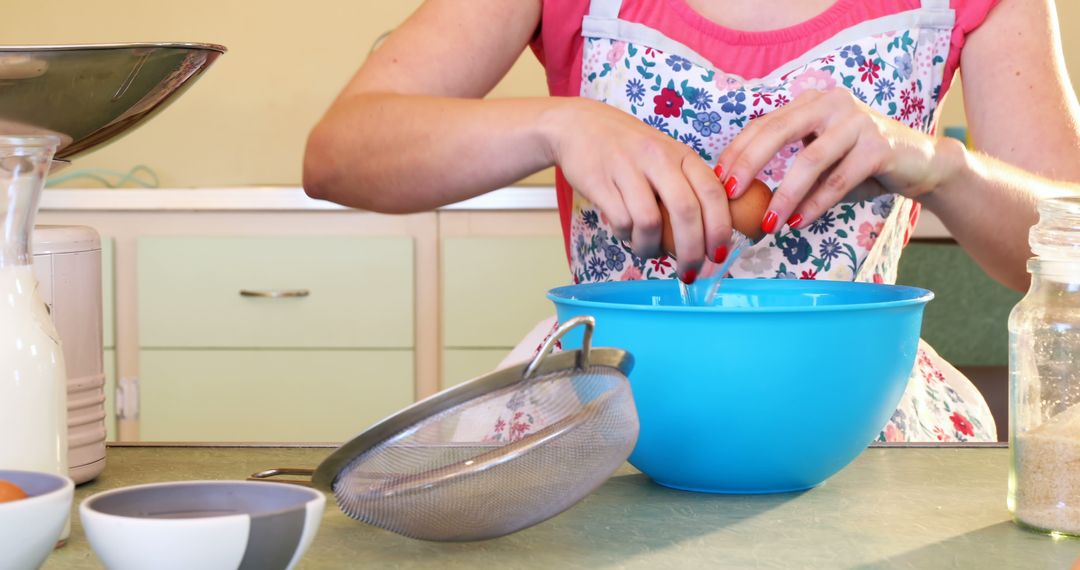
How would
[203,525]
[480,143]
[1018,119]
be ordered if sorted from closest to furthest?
[203,525] < [480,143] < [1018,119]

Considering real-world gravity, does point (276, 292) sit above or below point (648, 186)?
below

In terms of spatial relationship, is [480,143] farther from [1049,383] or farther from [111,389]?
[111,389]

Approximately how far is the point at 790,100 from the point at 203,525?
77 cm

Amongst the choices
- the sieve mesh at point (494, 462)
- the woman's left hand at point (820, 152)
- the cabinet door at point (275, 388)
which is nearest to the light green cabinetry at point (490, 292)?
the cabinet door at point (275, 388)

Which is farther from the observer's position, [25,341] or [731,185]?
[731,185]

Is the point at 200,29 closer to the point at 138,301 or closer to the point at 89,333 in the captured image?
the point at 138,301

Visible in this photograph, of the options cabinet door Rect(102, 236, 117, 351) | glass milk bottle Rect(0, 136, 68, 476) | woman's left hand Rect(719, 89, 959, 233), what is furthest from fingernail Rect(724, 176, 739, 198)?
cabinet door Rect(102, 236, 117, 351)

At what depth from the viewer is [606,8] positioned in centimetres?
111

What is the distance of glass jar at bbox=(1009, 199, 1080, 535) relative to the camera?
22.8 inches

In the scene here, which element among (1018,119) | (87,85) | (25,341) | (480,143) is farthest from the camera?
(1018,119)

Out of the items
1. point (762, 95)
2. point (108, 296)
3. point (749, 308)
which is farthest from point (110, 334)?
point (749, 308)

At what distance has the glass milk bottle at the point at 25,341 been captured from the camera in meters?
0.55

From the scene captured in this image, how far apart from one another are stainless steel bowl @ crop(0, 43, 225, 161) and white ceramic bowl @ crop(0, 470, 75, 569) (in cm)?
27

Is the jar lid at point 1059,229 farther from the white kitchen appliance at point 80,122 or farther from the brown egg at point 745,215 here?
the white kitchen appliance at point 80,122
